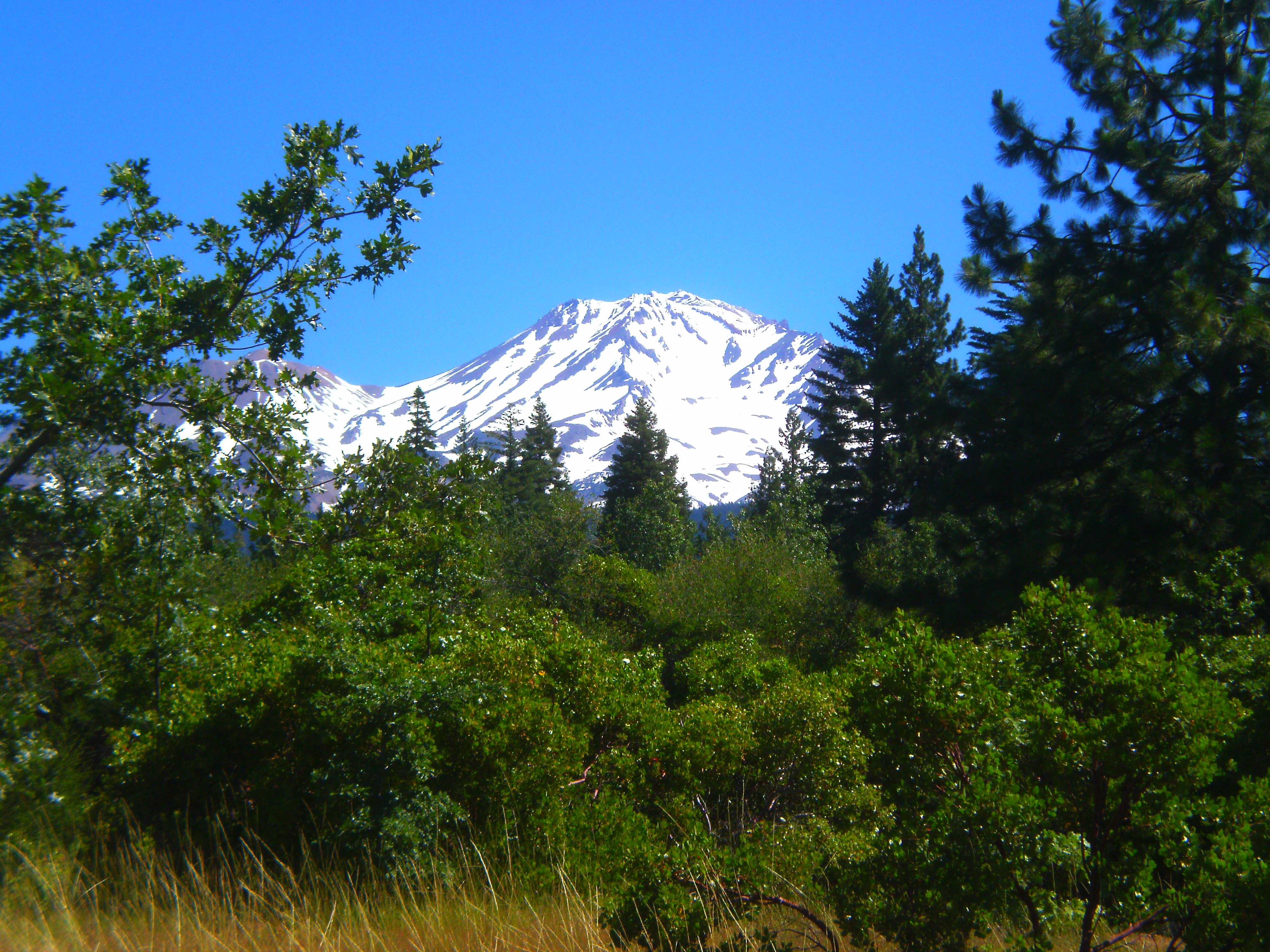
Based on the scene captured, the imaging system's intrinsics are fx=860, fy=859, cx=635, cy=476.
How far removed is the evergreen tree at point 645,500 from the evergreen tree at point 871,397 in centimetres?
636

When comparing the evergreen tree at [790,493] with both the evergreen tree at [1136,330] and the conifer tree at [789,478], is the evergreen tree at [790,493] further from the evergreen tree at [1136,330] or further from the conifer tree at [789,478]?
the evergreen tree at [1136,330]

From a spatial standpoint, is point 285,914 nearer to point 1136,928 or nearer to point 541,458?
point 1136,928

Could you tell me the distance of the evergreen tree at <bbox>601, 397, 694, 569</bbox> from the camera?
109 ft

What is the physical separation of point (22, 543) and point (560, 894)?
3592 millimetres

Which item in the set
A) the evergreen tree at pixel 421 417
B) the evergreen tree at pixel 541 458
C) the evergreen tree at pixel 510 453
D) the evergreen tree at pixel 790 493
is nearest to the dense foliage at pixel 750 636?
the evergreen tree at pixel 790 493

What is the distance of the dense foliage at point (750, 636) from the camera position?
10.6 ft

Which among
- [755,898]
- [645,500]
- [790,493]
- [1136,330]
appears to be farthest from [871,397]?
[755,898]

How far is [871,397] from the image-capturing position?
105 feet

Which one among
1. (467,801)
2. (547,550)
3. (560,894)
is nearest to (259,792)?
(467,801)

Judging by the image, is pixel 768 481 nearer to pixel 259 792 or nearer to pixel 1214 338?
pixel 1214 338

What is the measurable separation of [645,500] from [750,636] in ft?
79.0

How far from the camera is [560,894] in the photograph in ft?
16.9

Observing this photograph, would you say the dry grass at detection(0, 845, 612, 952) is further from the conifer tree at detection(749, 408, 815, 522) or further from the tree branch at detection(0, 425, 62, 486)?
the conifer tree at detection(749, 408, 815, 522)

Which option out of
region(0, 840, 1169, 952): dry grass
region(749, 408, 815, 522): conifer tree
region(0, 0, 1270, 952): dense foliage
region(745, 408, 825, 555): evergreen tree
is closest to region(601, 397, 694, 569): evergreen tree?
region(745, 408, 825, 555): evergreen tree
